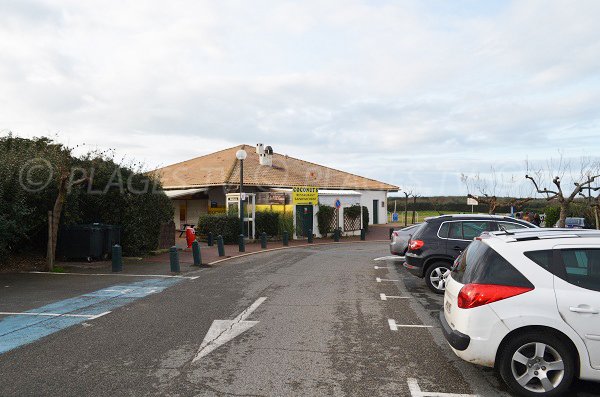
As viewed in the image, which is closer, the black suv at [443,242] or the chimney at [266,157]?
the black suv at [443,242]

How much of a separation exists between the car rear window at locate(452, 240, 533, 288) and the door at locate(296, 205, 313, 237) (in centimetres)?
2329

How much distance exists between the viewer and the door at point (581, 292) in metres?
4.53

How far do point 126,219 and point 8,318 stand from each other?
9898 millimetres

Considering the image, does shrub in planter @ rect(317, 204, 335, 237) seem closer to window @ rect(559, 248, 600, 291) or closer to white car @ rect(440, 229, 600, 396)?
white car @ rect(440, 229, 600, 396)

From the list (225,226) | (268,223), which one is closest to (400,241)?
(225,226)

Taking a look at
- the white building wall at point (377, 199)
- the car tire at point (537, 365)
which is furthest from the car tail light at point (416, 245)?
the white building wall at point (377, 199)

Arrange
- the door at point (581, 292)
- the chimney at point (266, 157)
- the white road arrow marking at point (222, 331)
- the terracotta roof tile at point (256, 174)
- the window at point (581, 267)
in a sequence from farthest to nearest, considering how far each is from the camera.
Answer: the chimney at point (266, 157) → the terracotta roof tile at point (256, 174) → the white road arrow marking at point (222, 331) → the window at point (581, 267) → the door at point (581, 292)

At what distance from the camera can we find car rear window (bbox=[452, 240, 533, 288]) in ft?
15.8

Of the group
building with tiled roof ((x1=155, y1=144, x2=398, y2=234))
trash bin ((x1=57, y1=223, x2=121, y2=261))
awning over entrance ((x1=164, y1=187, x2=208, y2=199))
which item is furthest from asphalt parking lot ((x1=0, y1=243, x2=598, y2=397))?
awning over entrance ((x1=164, y1=187, x2=208, y2=199))

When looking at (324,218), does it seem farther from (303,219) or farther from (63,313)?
(63,313)

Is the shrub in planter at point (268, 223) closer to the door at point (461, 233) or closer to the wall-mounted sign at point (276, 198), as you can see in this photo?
the wall-mounted sign at point (276, 198)

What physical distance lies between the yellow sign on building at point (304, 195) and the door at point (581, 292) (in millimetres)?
23316

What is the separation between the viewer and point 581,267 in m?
4.78

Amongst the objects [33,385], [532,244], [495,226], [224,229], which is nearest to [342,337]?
[532,244]
